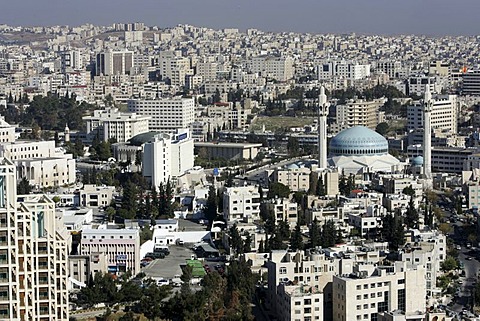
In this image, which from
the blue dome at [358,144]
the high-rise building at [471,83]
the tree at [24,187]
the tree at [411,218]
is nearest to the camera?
the tree at [411,218]

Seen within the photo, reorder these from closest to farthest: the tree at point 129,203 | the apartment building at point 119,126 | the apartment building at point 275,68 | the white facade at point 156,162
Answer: the tree at point 129,203 < the white facade at point 156,162 < the apartment building at point 119,126 < the apartment building at point 275,68

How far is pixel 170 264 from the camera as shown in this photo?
50.1 ft

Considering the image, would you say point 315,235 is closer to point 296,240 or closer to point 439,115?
point 296,240

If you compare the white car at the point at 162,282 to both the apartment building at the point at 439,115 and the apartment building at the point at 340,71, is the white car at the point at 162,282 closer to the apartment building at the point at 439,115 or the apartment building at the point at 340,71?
Result: the apartment building at the point at 439,115

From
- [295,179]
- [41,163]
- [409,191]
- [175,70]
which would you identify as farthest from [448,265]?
[175,70]

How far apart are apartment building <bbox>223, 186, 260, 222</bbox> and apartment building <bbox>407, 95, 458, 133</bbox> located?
11502mm

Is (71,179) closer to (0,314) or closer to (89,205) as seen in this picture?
(89,205)

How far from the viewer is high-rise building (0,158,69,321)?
877 cm

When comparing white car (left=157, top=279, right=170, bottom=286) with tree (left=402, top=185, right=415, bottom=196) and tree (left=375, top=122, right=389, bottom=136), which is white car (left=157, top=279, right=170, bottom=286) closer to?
tree (left=402, top=185, right=415, bottom=196)

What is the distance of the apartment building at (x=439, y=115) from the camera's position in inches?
1131

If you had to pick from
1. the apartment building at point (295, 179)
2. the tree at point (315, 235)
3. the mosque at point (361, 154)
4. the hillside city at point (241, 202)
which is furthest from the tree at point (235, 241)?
the mosque at point (361, 154)

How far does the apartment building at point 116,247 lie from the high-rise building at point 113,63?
33.5 m

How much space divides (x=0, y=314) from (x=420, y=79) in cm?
3091

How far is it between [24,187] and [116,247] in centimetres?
467
